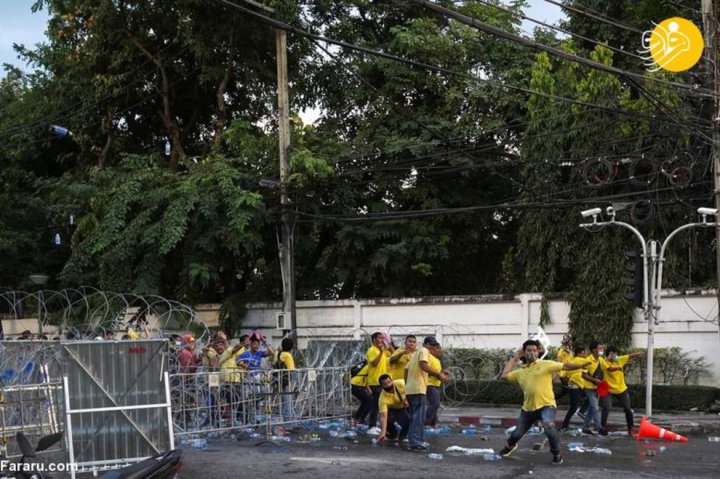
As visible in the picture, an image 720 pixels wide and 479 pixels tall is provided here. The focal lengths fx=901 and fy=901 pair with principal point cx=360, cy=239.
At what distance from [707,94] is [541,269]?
29.5ft

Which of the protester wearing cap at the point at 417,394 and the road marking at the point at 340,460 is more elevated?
the protester wearing cap at the point at 417,394

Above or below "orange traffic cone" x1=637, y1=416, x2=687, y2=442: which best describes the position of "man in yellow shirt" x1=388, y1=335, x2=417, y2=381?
above

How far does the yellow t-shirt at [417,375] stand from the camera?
13773 mm

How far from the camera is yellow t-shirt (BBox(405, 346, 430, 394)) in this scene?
13.8 metres

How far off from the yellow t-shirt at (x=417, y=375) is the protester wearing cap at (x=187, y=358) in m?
4.64

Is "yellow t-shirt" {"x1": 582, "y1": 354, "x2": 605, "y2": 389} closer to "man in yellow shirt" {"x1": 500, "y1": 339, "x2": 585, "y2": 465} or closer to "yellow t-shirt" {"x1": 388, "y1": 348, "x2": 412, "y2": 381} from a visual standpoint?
"yellow t-shirt" {"x1": 388, "y1": 348, "x2": 412, "y2": 381}

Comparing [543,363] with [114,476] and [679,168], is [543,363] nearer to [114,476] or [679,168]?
[114,476]

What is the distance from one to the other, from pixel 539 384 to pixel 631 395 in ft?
33.8

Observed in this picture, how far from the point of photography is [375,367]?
15.7 meters

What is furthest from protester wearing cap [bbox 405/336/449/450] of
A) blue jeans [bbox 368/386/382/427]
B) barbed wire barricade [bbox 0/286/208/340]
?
barbed wire barricade [bbox 0/286/208/340]

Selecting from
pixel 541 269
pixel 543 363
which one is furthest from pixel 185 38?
pixel 543 363

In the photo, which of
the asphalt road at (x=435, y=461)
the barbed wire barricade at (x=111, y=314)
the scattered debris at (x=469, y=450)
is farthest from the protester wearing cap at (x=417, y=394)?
the barbed wire barricade at (x=111, y=314)

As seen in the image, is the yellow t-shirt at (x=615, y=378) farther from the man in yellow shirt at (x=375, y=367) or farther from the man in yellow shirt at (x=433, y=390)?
the man in yellow shirt at (x=375, y=367)

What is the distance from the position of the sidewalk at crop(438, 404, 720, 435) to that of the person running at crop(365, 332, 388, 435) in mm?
3301
